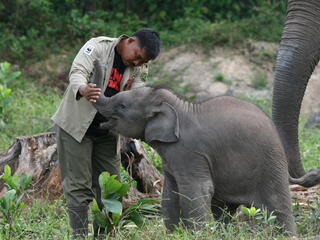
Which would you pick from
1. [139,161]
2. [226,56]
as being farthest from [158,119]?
[226,56]

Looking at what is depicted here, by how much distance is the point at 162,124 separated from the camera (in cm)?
612

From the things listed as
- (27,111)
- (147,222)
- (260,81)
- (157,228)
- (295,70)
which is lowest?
(260,81)

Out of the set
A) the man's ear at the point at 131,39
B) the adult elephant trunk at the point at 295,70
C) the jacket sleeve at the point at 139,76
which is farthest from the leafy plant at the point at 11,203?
the adult elephant trunk at the point at 295,70

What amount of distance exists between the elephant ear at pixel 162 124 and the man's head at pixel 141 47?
0.41m

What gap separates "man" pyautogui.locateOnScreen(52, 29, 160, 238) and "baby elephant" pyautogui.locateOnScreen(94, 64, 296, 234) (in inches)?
9.5

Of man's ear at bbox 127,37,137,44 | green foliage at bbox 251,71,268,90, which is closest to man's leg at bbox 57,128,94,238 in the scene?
man's ear at bbox 127,37,137,44

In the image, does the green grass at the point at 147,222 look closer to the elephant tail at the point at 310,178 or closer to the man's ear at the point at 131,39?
the elephant tail at the point at 310,178

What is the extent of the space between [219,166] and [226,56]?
9.01 meters

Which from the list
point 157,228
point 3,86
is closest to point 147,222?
point 157,228

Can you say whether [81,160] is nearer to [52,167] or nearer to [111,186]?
[111,186]

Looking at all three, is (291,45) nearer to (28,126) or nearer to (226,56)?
(28,126)

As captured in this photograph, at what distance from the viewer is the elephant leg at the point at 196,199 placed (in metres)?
6.01

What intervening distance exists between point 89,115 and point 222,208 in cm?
130

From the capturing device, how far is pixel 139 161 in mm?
8039
